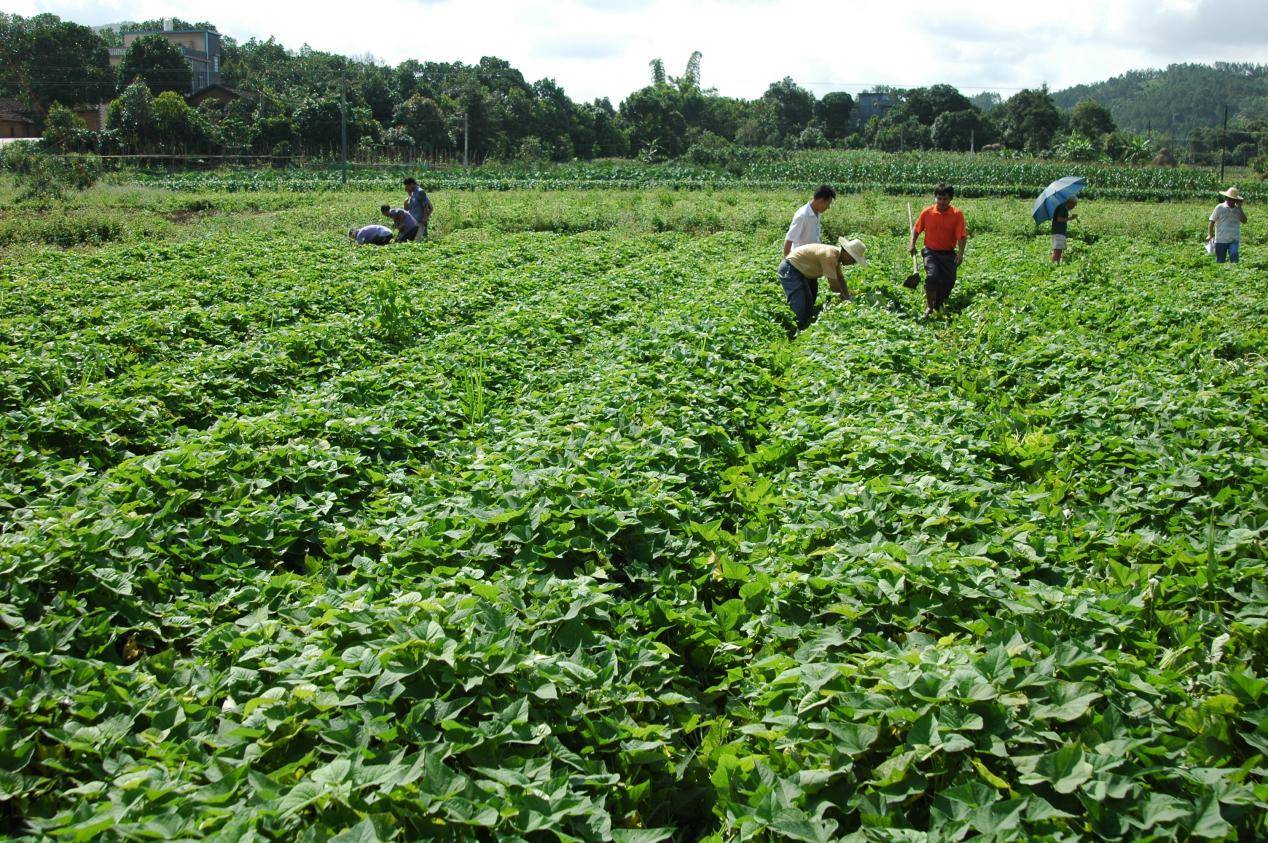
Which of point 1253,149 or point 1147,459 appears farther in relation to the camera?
point 1253,149

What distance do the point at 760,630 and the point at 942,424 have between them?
2.79m

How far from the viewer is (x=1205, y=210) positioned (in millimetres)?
29594

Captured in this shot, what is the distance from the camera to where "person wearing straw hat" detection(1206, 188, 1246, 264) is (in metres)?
14.1

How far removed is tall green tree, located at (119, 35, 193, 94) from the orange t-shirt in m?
74.0

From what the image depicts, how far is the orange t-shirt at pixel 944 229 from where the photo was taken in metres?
10.8

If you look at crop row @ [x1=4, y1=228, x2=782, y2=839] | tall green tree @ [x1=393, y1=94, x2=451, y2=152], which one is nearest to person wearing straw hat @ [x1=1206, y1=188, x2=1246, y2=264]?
crop row @ [x1=4, y1=228, x2=782, y2=839]

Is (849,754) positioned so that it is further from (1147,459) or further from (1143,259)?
(1143,259)

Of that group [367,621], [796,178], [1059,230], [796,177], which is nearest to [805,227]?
[1059,230]

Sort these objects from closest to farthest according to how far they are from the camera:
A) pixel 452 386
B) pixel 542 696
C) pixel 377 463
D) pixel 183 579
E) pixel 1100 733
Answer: pixel 1100 733, pixel 542 696, pixel 183 579, pixel 377 463, pixel 452 386

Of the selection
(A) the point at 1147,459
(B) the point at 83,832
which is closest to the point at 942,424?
(A) the point at 1147,459

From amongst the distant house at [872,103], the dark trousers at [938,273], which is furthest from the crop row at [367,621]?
the distant house at [872,103]

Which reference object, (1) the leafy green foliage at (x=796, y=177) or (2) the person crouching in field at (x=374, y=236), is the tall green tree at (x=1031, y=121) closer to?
(1) the leafy green foliage at (x=796, y=177)

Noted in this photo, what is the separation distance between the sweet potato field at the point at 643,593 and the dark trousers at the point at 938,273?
3071 millimetres

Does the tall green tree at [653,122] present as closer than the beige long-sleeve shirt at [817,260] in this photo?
No
